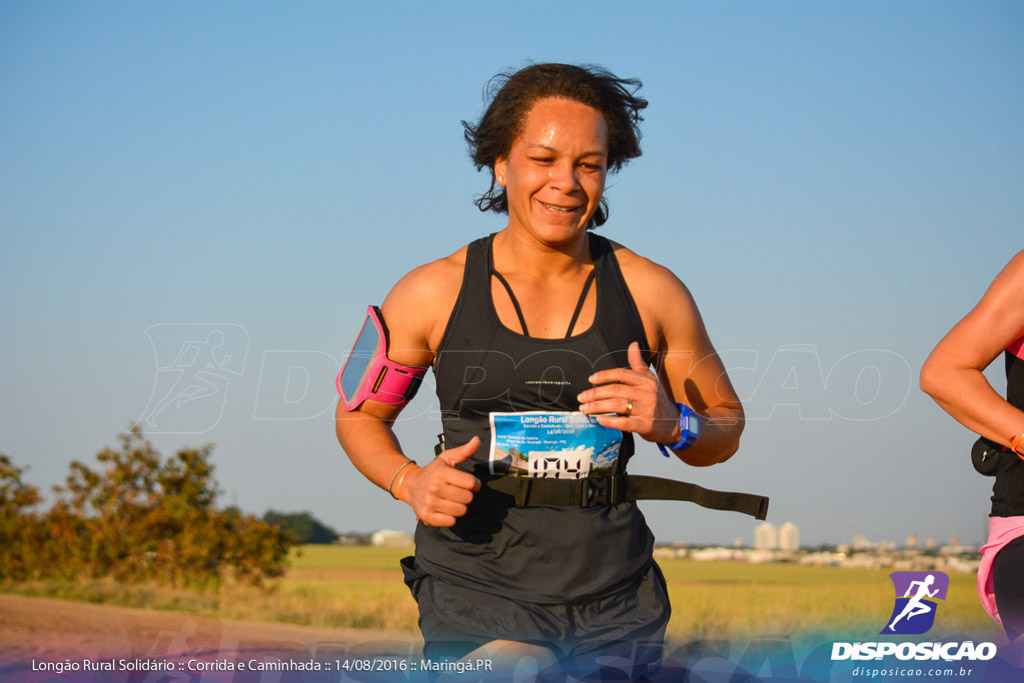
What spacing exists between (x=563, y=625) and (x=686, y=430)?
2.57 feet

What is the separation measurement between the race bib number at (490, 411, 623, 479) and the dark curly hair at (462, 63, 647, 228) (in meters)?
1.09

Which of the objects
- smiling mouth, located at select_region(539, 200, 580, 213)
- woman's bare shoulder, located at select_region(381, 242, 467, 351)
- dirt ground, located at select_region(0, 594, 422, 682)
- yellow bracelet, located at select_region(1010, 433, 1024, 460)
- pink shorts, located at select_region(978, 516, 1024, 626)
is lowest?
dirt ground, located at select_region(0, 594, 422, 682)

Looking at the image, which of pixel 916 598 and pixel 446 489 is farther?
pixel 916 598

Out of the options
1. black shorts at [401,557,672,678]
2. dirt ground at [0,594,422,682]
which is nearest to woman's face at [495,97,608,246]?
black shorts at [401,557,672,678]

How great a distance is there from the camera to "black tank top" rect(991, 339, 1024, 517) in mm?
3168

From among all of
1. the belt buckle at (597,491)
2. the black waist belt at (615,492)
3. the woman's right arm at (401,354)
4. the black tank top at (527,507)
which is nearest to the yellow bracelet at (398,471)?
the woman's right arm at (401,354)

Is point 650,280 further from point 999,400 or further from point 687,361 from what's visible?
point 999,400

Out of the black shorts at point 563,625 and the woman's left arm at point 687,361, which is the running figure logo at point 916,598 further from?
the black shorts at point 563,625

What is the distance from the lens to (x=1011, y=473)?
3195 mm

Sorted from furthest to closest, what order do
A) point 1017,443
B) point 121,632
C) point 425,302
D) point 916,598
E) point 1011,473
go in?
1. point 121,632
2. point 916,598
3. point 425,302
4. point 1011,473
5. point 1017,443

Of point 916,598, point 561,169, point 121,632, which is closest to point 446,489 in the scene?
point 561,169

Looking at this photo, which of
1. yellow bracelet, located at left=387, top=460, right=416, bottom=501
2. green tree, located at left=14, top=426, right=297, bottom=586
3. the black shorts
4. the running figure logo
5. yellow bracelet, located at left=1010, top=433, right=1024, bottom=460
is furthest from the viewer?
green tree, located at left=14, top=426, right=297, bottom=586

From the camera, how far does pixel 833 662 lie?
3.90 metres

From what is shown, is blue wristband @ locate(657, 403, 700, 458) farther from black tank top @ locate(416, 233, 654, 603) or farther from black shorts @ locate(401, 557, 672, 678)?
black shorts @ locate(401, 557, 672, 678)
